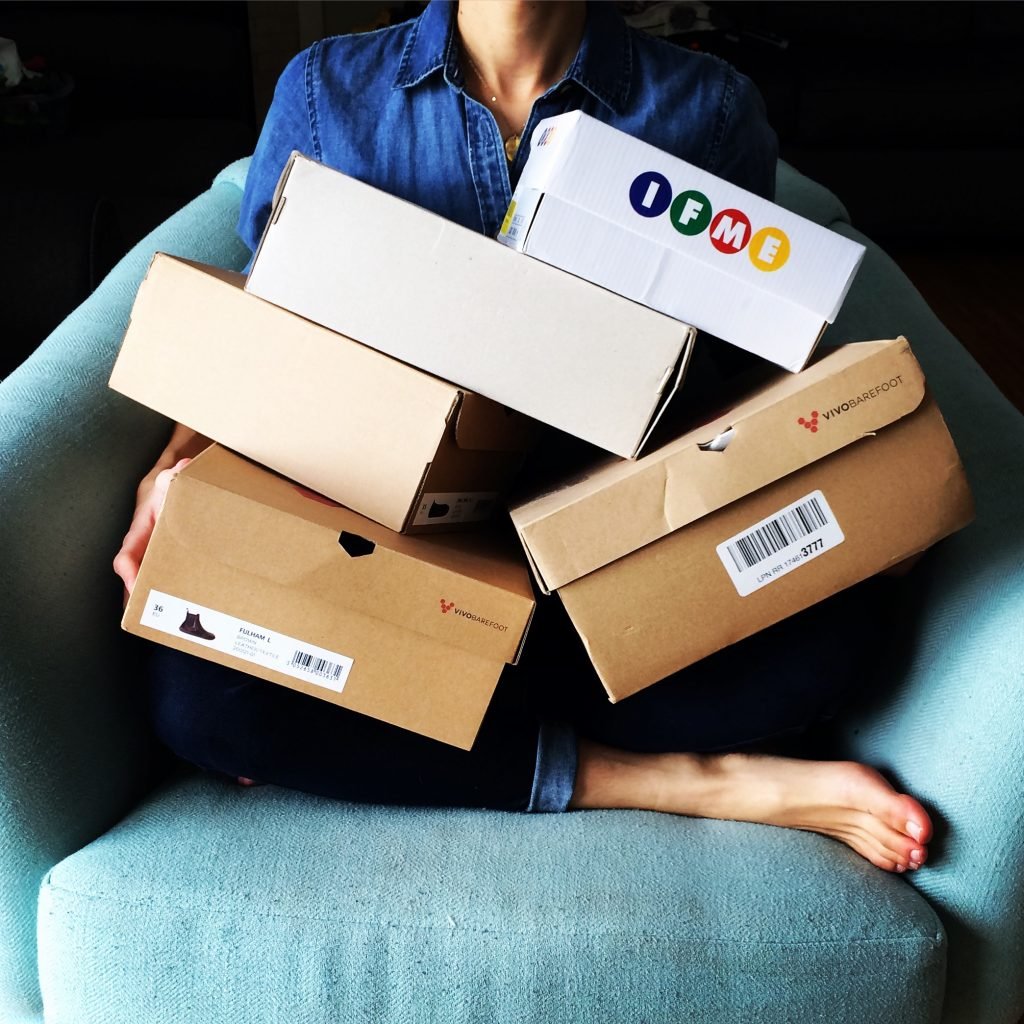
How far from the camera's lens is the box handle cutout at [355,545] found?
68 cm

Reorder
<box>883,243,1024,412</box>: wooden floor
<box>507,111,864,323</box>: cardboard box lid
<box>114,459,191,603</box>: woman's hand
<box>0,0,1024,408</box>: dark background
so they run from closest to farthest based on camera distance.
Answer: <box>507,111,864,323</box>: cardboard box lid < <box>114,459,191,603</box>: woman's hand < <box>0,0,1024,408</box>: dark background < <box>883,243,1024,412</box>: wooden floor

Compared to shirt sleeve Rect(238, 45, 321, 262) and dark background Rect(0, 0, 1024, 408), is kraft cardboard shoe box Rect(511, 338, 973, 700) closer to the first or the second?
shirt sleeve Rect(238, 45, 321, 262)

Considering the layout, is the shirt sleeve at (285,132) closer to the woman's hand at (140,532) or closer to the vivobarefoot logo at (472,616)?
the woman's hand at (140,532)

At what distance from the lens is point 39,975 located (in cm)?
75

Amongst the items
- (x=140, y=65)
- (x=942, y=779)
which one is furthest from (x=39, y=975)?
(x=140, y=65)

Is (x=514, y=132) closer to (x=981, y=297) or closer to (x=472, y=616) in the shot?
(x=472, y=616)

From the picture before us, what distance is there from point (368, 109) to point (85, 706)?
0.52 metres

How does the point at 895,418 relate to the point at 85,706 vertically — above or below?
above

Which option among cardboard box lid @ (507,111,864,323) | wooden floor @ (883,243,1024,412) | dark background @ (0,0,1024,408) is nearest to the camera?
cardboard box lid @ (507,111,864,323)

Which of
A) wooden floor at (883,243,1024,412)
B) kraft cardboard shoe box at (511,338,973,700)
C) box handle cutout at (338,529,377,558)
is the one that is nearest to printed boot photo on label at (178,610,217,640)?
box handle cutout at (338,529,377,558)

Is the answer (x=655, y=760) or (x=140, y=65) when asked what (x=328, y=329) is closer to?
(x=655, y=760)

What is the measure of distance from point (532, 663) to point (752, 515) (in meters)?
0.24

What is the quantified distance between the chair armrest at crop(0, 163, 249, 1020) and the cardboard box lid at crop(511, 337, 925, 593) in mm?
338

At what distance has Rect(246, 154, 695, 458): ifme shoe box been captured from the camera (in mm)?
667
